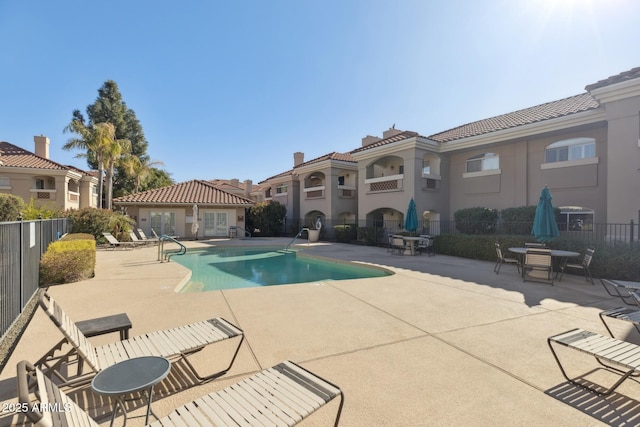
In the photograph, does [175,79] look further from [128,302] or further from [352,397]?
[352,397]

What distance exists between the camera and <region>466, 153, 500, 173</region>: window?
18.3 metres

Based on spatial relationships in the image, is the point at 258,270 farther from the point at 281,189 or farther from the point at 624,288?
the point at 281,189

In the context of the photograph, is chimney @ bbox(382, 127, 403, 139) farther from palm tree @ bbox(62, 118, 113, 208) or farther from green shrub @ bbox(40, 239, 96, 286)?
palm tree @ bbox(62, 118, 113, 208)

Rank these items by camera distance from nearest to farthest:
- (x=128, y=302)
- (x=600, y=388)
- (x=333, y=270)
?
(x=600, y=388), (x=128, y=302), (x=333, y=270)

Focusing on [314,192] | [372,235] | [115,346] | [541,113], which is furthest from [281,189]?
[115,346]

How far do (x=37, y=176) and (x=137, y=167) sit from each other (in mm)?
10369

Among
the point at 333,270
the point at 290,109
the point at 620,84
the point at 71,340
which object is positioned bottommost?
the point at 333,270

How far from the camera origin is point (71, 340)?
290 centimetres

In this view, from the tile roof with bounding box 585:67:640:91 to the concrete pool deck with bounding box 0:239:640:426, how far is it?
322 inches

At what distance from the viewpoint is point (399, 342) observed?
4695mm

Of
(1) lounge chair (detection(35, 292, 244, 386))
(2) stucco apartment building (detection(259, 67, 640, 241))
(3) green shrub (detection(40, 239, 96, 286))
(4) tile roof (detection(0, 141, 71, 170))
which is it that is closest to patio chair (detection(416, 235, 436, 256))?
(2) stucco apartment building (detection(259, 67, 640, 241))

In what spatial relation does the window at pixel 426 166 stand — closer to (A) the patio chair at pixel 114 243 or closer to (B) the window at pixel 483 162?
(B) the window at pixel 483 162

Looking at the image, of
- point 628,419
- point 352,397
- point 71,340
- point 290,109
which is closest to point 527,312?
point 628,419

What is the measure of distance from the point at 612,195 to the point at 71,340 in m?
16.4
